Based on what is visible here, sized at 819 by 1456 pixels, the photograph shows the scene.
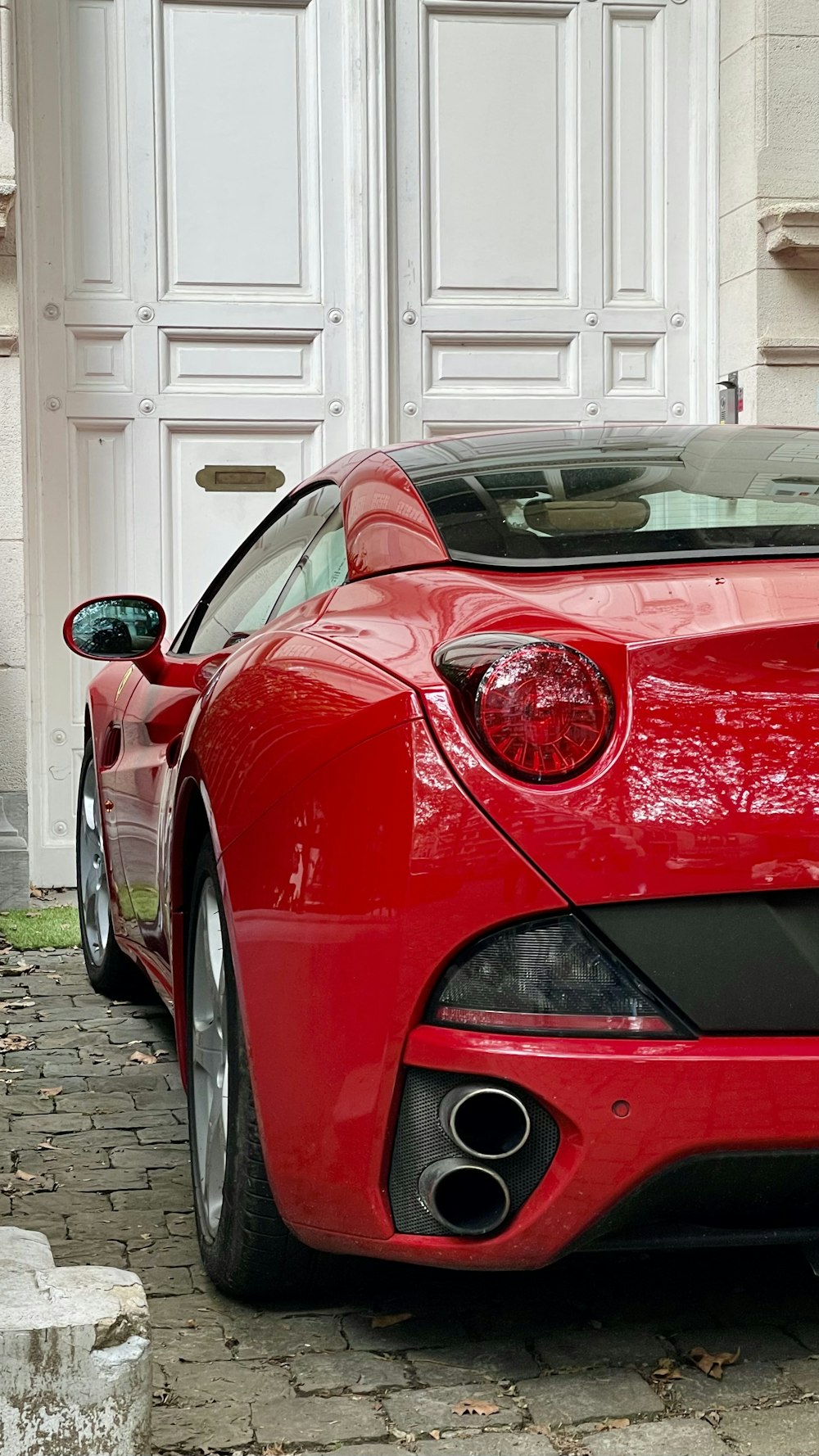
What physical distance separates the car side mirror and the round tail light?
1903 millimetres

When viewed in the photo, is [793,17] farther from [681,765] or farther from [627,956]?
[627,956]

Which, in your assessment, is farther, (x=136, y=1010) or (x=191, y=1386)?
(x=136, y=1010)

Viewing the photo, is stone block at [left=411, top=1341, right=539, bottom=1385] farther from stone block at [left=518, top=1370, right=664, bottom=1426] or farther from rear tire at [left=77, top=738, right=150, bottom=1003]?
rear tire at [left=77, top=738, right=150, bottom=1003]

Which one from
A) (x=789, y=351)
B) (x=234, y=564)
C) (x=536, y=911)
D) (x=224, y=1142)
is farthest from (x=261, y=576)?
(x=789, y=351)

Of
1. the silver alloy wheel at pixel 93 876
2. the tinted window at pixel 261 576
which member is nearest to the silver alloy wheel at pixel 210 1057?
the tinted window at pixel 261 576

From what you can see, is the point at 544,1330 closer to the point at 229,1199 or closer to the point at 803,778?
the point at 229,1199

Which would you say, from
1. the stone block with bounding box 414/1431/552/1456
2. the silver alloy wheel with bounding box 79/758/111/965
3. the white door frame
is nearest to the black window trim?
the silver alloy wheel with bounding box 79/758/111/965

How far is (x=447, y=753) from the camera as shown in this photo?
2.13 meters

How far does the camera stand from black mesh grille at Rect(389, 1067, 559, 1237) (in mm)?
2111

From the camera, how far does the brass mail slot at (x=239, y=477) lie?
25.4ft

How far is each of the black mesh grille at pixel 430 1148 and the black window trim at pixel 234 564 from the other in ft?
4.34

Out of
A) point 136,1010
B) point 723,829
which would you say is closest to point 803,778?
point 723,829

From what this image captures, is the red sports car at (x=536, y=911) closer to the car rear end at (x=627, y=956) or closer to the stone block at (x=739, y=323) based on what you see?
the car rear end at (x=627, y=956)

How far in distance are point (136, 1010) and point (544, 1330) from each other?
269 centimetres
